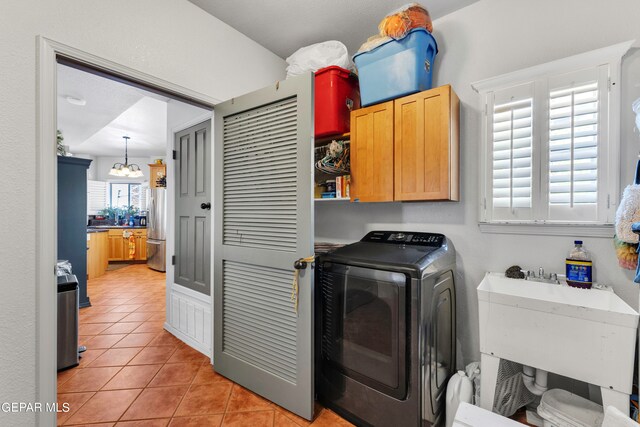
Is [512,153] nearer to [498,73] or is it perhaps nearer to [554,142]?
[554,142]

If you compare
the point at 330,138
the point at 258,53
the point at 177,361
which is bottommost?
the point at 177,361

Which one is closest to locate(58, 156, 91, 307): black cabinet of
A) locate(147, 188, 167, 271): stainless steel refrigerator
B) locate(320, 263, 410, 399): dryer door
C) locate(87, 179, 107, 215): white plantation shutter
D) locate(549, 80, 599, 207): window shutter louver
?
locate(147, 188, 167, 271): stainless steel refrigerator

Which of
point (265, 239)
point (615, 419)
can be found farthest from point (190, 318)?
point (615, 419)

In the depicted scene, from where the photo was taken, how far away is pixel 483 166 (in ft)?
6.13

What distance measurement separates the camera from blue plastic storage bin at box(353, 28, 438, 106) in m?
1.82

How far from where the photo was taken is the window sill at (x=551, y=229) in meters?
1.54

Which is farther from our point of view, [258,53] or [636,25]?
[258,53]

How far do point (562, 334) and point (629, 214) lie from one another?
2.06ft

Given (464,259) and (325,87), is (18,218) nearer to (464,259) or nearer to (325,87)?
(325,87)

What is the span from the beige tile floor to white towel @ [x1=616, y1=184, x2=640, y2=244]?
5.70 ft

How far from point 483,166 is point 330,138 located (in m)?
1.13

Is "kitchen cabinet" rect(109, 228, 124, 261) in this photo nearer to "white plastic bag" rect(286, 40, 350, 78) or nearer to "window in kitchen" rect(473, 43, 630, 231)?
"white plastic bag" rect(286, 40, 350, 78)

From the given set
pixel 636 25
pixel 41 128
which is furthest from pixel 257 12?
pixel 636 25

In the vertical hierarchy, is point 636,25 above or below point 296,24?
below
